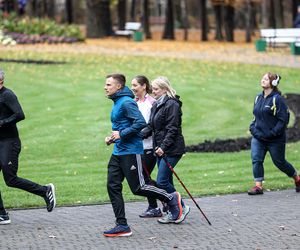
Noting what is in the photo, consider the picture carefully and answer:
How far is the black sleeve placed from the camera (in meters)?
11.0

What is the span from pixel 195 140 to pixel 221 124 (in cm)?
245

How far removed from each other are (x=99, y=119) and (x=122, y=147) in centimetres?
1278

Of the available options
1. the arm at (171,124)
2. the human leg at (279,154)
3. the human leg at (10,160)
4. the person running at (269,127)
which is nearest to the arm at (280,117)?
the person running at (269,127)

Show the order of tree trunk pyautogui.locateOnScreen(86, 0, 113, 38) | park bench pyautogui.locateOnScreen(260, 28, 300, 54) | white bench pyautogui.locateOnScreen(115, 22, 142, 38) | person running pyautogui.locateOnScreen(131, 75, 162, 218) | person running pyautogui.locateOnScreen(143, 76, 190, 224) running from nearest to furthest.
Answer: person running pyautogui.locateOnScreen(143, 76, 190, 224) → person running pyautogui.locateOnScreen(131, 75, 162, 218) → park bench pyautogui.locateOnScreen(260, 28, 300, 54) → tree trunk pyautogui.locateOnScreen(86, 0, 113, 38) → white bench pyautogui.locateOnScreen(115, 22, 142, 38)

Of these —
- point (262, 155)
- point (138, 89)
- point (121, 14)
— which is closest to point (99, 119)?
point (262, 155)

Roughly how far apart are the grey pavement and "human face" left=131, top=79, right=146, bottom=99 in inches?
60.4

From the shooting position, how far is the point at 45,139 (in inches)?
801

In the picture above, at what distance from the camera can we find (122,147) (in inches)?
407

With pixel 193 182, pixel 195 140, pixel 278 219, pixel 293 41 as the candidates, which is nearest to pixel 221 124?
pixel 195 140

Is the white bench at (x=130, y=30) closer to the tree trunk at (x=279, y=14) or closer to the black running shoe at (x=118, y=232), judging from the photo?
the tree trunk at (x=279, y=14)

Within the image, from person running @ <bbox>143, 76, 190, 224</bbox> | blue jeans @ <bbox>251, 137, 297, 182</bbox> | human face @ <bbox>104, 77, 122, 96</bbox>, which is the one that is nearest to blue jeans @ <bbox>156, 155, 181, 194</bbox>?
person running @ <bbox>143, 76, 190, 224</bbox>

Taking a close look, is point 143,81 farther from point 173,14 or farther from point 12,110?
point 173,14

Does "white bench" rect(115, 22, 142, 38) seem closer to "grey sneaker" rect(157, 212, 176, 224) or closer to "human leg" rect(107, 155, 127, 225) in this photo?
"grey sneaker" rect(157, 212, 176, 224)

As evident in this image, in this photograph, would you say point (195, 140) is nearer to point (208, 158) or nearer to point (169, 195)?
point (208, 158)
